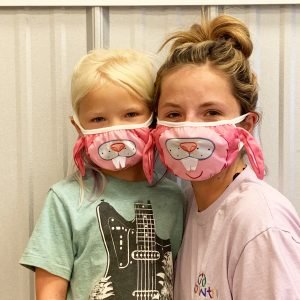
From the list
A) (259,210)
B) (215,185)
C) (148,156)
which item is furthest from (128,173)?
(259,210)

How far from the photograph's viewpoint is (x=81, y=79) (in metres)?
1.12

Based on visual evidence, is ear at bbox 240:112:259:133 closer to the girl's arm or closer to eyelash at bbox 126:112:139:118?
eyelash at bbox 126:112:139:118

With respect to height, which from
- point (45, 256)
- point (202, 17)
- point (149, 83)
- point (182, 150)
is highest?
point (202, 17)

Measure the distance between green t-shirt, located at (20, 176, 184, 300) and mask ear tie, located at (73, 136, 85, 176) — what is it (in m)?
0.04

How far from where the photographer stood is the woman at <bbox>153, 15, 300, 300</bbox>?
3.02 feet

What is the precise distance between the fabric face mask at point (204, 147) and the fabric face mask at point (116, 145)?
7 centimetres

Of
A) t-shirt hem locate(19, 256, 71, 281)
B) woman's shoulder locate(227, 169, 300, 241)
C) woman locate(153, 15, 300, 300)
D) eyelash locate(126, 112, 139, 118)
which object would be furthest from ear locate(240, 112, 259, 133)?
t-shirt hem locate(19, 256, 71, 281)

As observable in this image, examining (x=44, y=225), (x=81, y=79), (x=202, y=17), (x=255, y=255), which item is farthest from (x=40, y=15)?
(x=255, y=255)

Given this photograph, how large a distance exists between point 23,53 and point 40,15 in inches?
4.0

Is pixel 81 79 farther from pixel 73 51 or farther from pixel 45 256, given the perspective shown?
pixel 45 256

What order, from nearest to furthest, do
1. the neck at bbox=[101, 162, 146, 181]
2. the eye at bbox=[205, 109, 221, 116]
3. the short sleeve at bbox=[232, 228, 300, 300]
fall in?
the short sleeve at bbox=[232, 228, 300, 300] < the eye at bbox=[205, 109, 221, 116] < the neck at bbox=[101, 162, 146, 181]

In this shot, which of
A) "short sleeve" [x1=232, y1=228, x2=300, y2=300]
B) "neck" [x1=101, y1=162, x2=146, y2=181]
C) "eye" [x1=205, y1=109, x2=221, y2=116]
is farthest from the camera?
"neck" [x1=101, y1=162, x2=146, y2=181]

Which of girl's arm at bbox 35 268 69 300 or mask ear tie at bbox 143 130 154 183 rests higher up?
mask ear tie at bbox 143 130 154 183

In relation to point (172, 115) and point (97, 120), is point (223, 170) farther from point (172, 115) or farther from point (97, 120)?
point (97, 120)
